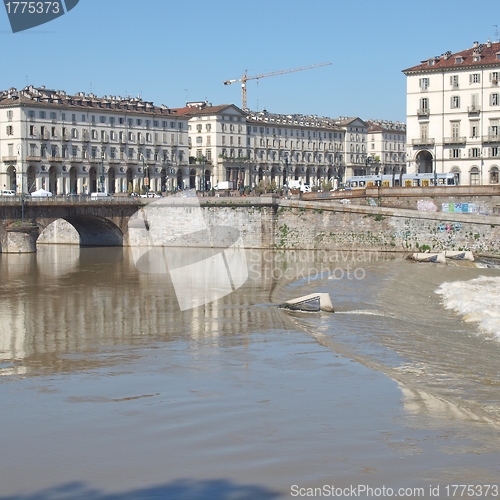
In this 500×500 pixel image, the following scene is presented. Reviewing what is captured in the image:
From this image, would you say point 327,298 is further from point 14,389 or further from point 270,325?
point 14,389

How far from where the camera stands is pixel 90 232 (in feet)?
246

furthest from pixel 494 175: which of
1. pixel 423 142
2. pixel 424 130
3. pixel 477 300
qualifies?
pixel 477 300

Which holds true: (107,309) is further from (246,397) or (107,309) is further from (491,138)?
(491,138)

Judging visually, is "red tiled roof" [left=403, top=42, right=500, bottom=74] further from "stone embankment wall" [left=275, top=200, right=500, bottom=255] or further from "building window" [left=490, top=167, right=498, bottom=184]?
"stone embankment wall" [left=275, top=200, right=500, bottom=255]

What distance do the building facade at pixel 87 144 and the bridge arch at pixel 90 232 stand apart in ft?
69.5

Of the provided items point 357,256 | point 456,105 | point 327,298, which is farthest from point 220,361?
point 456,105

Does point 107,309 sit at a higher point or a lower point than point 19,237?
lower

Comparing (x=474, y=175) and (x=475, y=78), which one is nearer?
(x=475, y=78)

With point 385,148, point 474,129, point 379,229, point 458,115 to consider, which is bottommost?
point 379,229

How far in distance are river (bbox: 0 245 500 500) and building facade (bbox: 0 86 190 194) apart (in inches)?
2805

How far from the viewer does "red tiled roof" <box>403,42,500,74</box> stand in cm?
7788

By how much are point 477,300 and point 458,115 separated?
1912 inches

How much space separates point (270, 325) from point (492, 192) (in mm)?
36775

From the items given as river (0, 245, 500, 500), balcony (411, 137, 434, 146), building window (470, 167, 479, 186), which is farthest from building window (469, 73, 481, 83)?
river (0, 245, 500, 500)
